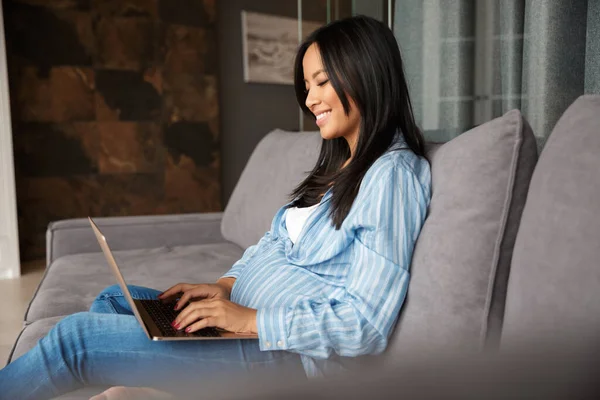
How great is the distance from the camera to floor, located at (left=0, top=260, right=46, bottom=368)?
8.50ft

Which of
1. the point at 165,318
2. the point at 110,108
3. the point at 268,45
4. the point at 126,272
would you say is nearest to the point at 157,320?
the point at 165,318

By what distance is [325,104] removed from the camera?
4.09 ft

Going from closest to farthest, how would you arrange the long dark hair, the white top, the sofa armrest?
the long dark hair, the white top, the sofa armrest

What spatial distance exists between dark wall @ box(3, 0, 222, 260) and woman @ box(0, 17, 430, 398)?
3.46 m

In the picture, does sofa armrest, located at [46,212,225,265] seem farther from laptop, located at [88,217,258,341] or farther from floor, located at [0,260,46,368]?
laptop, located at [88,217,258,341]

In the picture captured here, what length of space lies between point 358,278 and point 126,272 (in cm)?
120

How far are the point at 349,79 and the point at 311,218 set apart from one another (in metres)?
0.29

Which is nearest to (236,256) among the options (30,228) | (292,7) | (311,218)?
(311,218)

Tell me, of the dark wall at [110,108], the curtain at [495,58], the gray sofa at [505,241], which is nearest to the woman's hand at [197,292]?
the gray sofa at [505,241]

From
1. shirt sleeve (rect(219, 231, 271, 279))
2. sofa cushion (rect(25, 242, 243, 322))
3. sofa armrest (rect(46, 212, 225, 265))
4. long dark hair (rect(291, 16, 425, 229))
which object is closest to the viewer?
long dark hair (rect(291, 16, 425, 229))

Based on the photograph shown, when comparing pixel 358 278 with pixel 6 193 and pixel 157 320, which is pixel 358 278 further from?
pixel 6 193

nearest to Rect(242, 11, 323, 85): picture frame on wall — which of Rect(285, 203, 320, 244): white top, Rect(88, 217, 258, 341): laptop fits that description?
Rect(285, 203, 320, 244): white top

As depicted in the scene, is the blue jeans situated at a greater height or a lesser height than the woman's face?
lesser


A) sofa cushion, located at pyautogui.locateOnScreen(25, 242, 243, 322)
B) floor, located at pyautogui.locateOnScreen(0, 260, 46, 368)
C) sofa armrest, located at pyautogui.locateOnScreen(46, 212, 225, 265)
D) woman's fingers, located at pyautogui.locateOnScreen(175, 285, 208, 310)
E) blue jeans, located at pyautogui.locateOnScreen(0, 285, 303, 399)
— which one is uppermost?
woman's fingers, located at pyautogui.locateOnScreen(175, 285, 208, 310)
